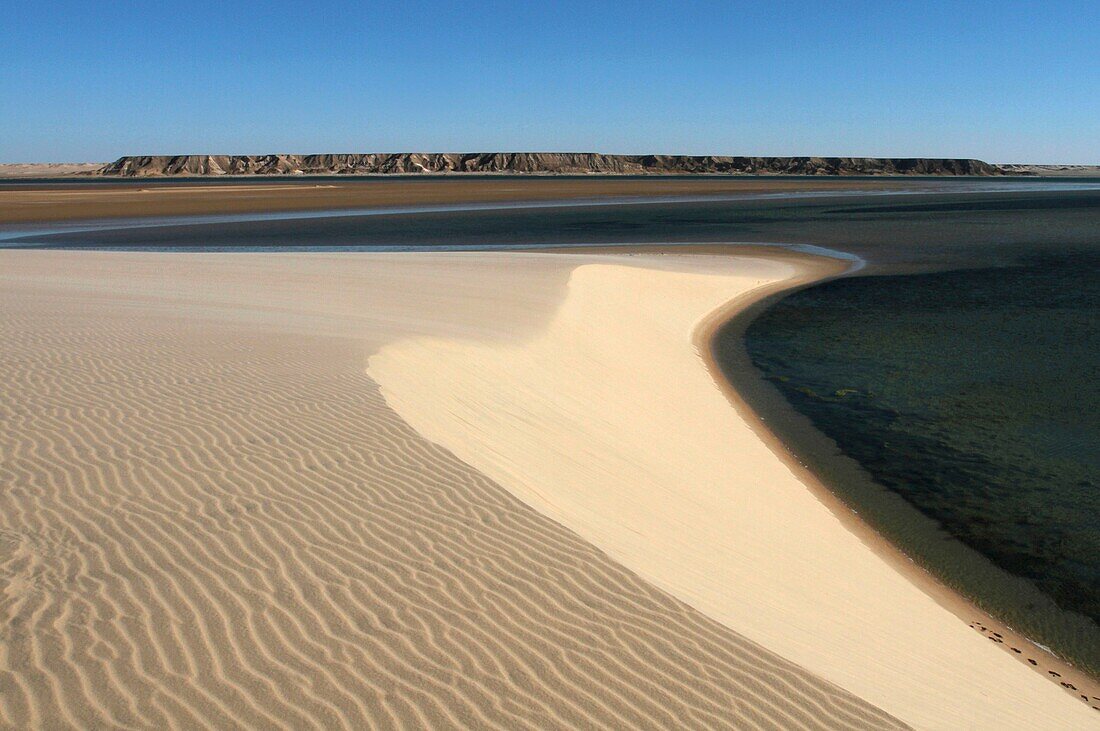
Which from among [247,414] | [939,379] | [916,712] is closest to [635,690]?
[916,712]

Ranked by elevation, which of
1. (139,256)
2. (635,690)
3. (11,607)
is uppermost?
(139,256)

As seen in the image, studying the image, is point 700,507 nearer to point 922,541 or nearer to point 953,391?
point 922,541

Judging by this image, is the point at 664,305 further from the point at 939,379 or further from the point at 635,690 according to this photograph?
the point at 635,690

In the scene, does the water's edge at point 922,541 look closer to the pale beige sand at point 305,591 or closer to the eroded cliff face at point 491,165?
the pale beige sand at point 305,591

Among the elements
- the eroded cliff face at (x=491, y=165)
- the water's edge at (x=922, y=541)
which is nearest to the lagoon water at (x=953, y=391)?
the water's edge at (x=922, y=541)

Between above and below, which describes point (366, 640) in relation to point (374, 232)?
below

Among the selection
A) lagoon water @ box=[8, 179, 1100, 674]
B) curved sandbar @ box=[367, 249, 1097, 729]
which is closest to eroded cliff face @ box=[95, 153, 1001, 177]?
lagoon water @ box=[8, 179, 1100, 674]

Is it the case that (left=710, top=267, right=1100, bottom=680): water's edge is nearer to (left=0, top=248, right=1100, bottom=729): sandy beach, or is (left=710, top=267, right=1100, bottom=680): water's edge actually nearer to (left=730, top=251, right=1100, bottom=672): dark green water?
(left=730, top=251, right=1100, bottom=672): dark green water
